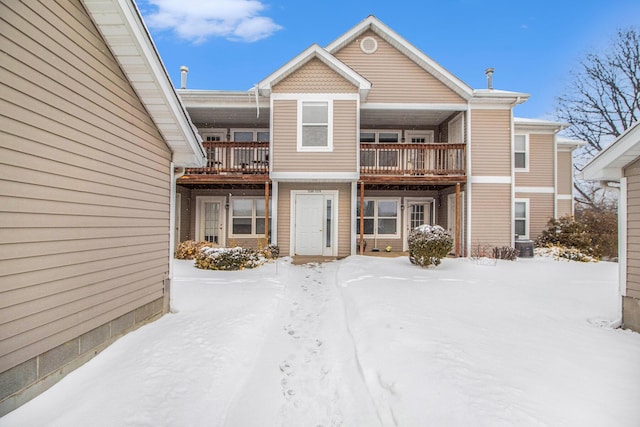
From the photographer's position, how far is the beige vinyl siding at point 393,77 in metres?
11.8

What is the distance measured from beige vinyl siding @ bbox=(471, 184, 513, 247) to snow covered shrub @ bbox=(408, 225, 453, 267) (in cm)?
333

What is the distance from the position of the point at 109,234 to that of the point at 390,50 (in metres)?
11.8

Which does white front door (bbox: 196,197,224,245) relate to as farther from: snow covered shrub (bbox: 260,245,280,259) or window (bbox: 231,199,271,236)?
snow covered shrub (bbox: 260,245,280,259)

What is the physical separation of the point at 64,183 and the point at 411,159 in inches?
422

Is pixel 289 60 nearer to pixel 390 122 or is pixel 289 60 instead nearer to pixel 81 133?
pixel 390 122

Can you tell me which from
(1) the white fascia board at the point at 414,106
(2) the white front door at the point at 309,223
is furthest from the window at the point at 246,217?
(1) the white fascia board at the point at 414,106

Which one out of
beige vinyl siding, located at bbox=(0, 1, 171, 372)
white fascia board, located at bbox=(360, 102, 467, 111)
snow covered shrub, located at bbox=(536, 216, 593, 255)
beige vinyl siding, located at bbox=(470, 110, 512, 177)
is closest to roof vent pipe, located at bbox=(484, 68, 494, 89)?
beige vinyl siding, located at bbox=(470, 110, 512, 177)

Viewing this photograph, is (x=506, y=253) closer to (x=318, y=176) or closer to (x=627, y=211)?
(x=627, y=211)

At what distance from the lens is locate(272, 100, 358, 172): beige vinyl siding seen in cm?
1070

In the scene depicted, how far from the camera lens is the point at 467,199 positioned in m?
11.7

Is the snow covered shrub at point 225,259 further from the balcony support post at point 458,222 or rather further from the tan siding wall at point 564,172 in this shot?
the tan siding wall at point 564,172

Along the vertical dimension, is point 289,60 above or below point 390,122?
above

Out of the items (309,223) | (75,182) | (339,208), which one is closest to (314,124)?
(339,208)

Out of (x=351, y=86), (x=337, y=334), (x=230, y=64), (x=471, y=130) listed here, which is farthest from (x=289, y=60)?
→ (x=230, y=64)
